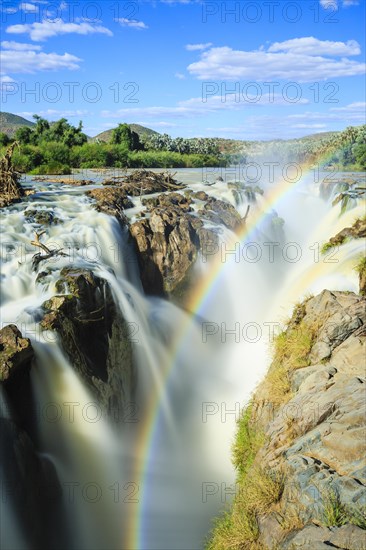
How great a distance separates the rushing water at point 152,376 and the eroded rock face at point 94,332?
1.03ft

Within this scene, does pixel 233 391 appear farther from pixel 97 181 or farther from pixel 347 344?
pixel 97 181

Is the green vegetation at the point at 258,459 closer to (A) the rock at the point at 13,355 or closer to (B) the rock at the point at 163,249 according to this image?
(A) the rock at the point at 13,355

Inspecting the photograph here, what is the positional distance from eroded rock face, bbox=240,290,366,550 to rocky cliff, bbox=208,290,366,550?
1 cm

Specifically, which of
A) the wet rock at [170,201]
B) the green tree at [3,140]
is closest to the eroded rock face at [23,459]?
the wet rock at [170,201]

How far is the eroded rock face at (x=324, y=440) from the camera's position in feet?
17.4

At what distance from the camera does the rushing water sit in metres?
9.20

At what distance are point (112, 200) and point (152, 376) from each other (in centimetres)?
786

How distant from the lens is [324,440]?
20.8 ft

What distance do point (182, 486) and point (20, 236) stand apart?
8.44 metres

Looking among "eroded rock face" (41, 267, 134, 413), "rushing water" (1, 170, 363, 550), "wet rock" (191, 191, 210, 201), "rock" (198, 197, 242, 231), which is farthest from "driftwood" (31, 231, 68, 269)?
"wet rock" (191, 191, 210, 201)

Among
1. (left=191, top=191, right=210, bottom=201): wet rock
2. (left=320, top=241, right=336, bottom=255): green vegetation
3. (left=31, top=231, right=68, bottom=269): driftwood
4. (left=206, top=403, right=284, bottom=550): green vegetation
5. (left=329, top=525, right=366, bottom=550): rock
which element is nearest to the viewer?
(left=329, top=525, right=366, bottom=550): rock

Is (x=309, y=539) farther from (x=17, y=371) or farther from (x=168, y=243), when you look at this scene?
(x=168, y=243)

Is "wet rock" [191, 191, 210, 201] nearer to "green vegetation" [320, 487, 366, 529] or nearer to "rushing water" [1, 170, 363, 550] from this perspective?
"rushing water" [1, 170, 363, 550]

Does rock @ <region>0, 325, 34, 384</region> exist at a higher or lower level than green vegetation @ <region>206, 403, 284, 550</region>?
higher
